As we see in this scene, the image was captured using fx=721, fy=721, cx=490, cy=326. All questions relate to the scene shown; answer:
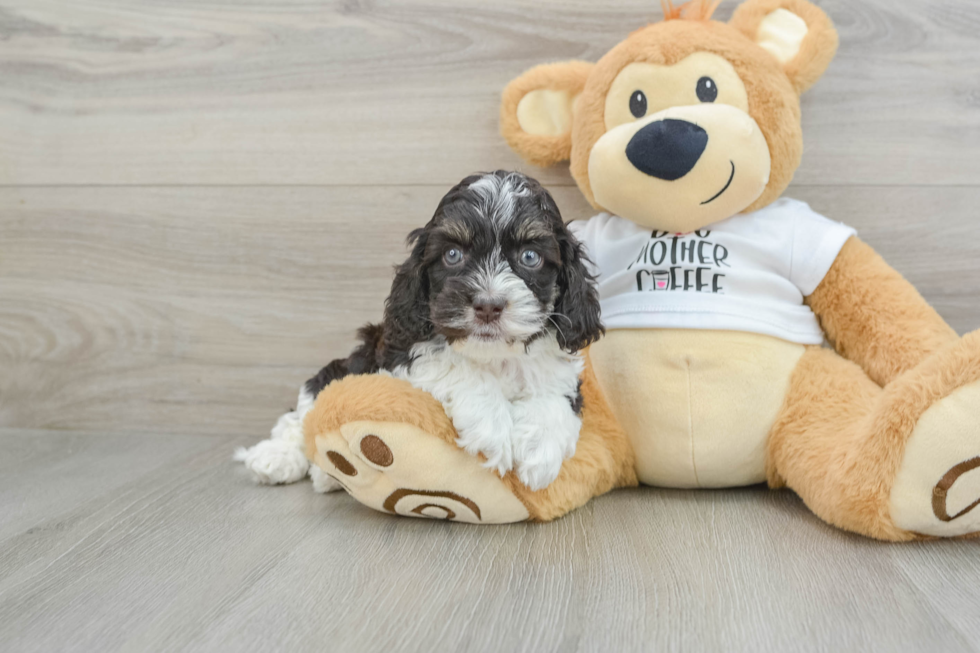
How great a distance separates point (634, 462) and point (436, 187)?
97 cm

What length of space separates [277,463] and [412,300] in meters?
0.68

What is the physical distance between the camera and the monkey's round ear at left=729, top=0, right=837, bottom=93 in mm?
1659

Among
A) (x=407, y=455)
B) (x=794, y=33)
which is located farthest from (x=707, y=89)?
(x=407, y=455)

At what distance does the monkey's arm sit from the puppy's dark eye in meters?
0.76

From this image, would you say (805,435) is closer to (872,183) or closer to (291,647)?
(872,183)

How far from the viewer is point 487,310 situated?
1.26 meters

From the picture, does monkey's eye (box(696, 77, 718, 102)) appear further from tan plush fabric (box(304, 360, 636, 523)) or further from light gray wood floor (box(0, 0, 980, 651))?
tan plush fabric (box(304, 360, 636, 523))

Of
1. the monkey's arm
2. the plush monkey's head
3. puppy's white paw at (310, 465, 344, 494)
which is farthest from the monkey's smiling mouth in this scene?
puppy's white paw at (310, 465, 344, 494)

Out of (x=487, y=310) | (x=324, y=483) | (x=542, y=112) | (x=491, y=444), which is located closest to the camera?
(x=487, y=310)

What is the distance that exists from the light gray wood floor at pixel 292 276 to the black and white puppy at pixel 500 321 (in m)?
0.22

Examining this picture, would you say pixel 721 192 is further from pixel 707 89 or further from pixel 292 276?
pixel 292 276

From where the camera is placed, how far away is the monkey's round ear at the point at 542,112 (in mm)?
1817

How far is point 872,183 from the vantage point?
6.40 ft

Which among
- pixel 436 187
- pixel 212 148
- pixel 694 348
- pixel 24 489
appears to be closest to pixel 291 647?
pixel 694 348
